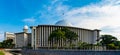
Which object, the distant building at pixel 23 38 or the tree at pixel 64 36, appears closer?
the tree at pixel 64 36

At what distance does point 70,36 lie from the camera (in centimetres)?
12950

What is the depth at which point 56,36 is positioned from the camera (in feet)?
428

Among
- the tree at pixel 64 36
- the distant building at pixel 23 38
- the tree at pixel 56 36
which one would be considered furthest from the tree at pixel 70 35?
the distant building at pixel 23 38

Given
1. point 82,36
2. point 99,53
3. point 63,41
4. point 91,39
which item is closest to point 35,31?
point 63,41

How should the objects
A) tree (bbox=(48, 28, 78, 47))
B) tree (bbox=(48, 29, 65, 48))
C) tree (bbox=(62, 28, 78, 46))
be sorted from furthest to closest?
tree (bbox=(62, 28, 78, 46)), tree (bbox=(48, 28, 78, 47)), tree (bbox=(48, 29, 65, 48))

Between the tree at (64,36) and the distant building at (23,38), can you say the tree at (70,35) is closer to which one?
the tree at (64,36)

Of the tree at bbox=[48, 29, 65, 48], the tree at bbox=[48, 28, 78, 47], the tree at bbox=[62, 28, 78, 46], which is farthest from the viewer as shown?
the tree at bbox=[62, 28, 78, 46]

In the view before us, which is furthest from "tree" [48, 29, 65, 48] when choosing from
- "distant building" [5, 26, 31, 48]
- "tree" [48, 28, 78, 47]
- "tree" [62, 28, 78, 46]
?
"distant building" [5, 26, 31, 48]

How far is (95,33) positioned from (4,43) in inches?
2332

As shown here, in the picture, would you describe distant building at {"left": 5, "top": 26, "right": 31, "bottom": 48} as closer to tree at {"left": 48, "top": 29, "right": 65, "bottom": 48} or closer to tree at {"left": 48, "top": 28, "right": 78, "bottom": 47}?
tree at {"left": 48, "top": 29, "right": 65, "bottom": 48}

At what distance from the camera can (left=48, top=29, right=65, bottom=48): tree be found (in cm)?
12673

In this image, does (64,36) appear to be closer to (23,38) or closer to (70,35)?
(70,35)

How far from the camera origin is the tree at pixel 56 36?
4989 inches

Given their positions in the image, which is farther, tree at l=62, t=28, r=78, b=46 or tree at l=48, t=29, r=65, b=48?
tree at l=62, t=28, r=78, b=46
